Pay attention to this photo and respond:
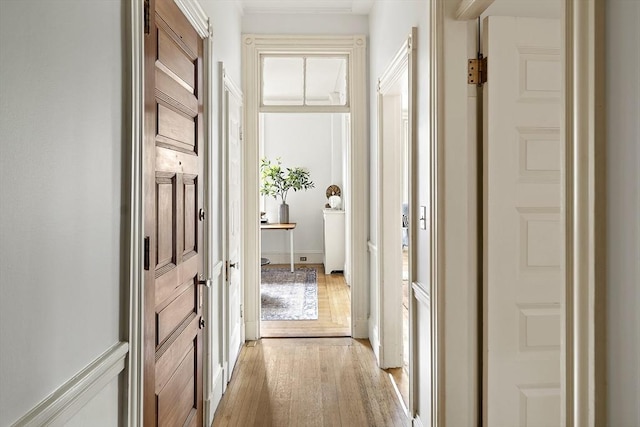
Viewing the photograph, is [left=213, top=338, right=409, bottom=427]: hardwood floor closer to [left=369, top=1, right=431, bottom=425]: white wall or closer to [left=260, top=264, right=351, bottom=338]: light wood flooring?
[left=260, top=264, right=351, bottom=338]: light wood flooring

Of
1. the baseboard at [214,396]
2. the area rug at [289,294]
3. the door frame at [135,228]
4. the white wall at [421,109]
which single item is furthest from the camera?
the area rug at [289,294]

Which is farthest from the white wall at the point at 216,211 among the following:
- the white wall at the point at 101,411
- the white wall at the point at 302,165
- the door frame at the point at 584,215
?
the white wall at the point at 302,165

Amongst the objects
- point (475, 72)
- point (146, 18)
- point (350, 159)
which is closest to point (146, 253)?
point (146, 18)

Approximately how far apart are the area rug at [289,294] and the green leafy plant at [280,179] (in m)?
1.28

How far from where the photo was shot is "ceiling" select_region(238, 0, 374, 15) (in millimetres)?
3387

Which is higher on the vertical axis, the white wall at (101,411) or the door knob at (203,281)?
the door knob at (203,281)

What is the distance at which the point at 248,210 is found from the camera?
3.53 m

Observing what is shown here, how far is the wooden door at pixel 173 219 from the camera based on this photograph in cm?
A: 145

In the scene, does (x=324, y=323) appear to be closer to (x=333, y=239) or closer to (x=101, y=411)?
(x=333, y=239)

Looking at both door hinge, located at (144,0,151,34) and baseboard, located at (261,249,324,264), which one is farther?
baseboard, located at (261,249,324,264)

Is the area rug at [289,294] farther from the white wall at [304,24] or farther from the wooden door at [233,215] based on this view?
the white wall at [304,24]

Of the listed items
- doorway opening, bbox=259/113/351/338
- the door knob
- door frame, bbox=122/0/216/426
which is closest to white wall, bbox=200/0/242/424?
the door knob

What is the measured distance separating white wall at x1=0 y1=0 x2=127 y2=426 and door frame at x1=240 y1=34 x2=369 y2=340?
2.36 m

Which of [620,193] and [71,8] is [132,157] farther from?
[620,193]
